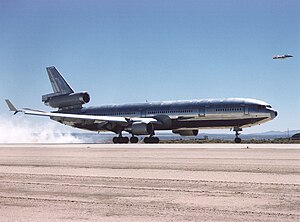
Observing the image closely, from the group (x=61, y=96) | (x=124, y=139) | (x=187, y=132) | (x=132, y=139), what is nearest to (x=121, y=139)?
(x=124, y=139)

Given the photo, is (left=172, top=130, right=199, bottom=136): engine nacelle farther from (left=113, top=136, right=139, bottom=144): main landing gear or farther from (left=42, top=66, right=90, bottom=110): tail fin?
(left=42, top=66, right=90, bottom=110): tail fin

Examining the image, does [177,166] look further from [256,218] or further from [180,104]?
[180,104]

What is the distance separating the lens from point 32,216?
910cm

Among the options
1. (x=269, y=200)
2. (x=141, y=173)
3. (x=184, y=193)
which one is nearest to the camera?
(x=269, y=200)

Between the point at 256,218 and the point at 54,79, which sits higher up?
the point at 54,79

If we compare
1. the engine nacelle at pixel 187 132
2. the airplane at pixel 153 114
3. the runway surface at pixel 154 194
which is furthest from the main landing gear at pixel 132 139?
the runway surface at pixel 154 194

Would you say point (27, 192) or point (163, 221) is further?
point (27, 192)

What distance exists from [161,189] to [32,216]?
4.19 meters

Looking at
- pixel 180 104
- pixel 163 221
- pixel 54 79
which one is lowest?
pixel 163 221

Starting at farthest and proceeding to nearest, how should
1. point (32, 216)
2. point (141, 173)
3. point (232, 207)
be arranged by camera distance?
1. point (141, 173)
2. point (232, 207)
3. point (32, 216)

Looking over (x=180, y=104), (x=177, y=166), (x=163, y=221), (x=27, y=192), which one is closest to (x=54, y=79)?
(x=180, y=104)

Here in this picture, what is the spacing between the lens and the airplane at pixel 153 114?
5059cm

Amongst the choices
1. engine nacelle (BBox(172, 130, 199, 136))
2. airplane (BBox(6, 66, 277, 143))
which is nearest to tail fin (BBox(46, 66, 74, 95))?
airplane (BBox(6, 66, 277, 143))

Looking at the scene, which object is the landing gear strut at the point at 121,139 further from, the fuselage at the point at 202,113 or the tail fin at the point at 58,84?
the tail fin at the point at 58,84
